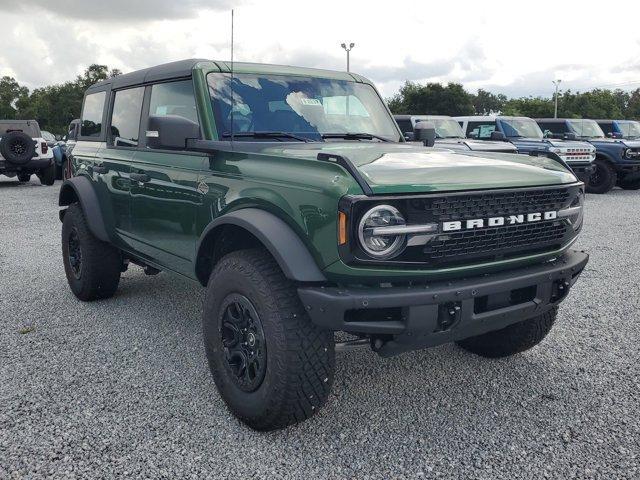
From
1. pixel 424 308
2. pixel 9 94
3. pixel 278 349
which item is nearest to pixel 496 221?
pixel 424 308

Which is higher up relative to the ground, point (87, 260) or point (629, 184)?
point (629, 184)

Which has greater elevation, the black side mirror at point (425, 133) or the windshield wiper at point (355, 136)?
the black side mirror at point (425, 133)

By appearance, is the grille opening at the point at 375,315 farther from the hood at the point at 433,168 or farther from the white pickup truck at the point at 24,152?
the white pickup truck at the point at 24,152

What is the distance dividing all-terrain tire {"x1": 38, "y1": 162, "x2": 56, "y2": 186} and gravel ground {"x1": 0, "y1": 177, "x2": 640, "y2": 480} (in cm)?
1221

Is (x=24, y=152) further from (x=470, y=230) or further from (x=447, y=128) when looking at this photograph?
(x=470, y=230)

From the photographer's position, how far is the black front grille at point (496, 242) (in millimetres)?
2631

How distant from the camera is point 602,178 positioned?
14328mm

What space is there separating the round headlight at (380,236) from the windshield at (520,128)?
470 inches

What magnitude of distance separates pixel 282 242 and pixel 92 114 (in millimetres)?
3317

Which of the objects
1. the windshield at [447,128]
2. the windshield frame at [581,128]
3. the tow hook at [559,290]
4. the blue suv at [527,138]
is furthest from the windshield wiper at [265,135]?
the windshield frame at [581,128]

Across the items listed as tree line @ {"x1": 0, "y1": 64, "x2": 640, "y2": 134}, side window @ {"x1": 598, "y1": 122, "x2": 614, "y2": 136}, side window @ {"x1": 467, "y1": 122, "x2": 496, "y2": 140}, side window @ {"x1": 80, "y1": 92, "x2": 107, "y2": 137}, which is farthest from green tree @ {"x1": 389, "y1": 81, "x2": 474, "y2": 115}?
side window @ {"x1": 80, "y1": 92, "x2": 107, "y2": 137}

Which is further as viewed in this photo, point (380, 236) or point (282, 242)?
point (282, 242)

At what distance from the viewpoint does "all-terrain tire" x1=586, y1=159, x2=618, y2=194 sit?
14.1 m

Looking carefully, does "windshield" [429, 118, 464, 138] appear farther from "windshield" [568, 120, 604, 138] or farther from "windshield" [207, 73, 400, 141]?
"windshield" [207, 73, 400, 141]
